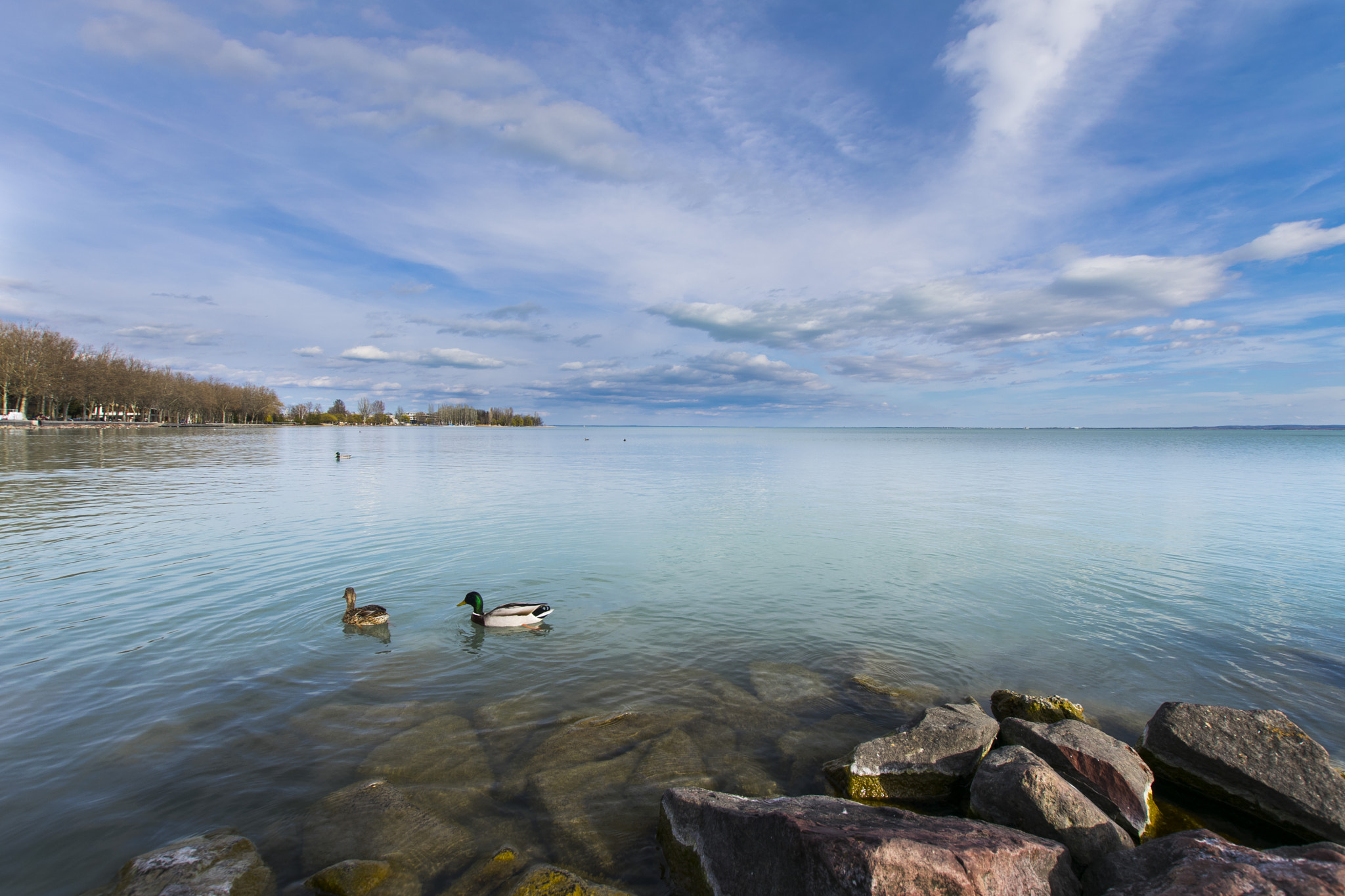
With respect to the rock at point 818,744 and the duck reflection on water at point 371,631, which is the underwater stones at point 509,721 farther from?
the duck reflection on water at point 371,631

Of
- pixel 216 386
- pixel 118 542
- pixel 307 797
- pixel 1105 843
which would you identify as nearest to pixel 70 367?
pixel 216 386

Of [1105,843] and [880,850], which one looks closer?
[880,850]

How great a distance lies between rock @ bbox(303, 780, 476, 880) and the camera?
5492 mm

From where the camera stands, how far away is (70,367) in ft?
353

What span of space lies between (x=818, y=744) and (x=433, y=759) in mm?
5042

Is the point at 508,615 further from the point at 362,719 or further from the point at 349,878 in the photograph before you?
the point at 349,878

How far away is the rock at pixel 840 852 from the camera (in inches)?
162

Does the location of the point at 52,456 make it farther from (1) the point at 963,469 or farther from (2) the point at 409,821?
(1) the point at 963,469

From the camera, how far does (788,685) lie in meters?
9.74

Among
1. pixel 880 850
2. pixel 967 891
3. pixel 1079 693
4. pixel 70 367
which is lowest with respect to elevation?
pixel 1079 693

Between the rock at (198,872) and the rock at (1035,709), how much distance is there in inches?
339

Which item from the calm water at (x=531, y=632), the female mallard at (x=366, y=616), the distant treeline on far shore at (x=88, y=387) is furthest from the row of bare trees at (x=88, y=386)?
the female mallard at (x=366, y=616)

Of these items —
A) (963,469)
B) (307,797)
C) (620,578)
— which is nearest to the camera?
(307,797)

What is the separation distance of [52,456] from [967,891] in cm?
6871
